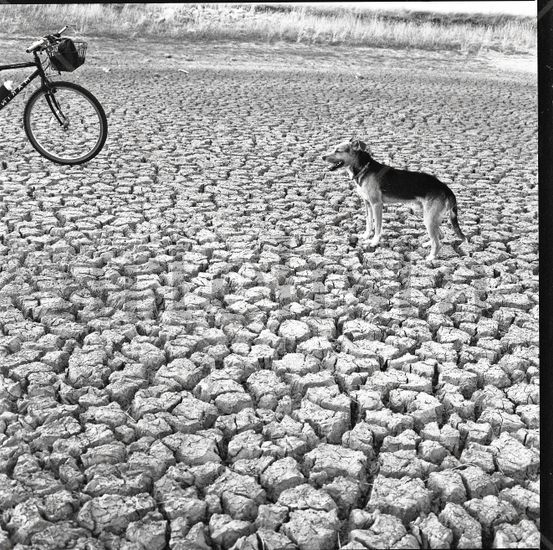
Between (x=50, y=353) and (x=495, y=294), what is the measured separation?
244 cm

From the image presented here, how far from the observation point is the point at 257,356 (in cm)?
345

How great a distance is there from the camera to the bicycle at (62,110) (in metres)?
5.78

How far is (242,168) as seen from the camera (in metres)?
6.55

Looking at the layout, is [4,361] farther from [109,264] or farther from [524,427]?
[524,427]

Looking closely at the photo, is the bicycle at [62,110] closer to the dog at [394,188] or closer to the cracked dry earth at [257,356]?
the cracked dry earth at [257,356]

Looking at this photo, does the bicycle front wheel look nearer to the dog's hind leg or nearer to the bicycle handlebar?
the bicycle handlebar

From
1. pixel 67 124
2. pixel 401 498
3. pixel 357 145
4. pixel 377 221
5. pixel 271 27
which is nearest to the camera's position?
pixel 401 498

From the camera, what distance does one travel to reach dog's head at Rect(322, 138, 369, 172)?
4.59 meters

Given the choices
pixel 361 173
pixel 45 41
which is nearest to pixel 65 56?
pixel 45 41

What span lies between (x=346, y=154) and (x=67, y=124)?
2.75 m

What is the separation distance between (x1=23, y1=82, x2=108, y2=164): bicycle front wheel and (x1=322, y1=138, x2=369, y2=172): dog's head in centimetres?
246

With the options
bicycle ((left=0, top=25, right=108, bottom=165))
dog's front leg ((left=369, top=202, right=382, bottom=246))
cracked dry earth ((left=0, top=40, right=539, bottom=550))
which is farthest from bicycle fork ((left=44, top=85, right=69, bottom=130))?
dog's front leg ((left=369, top=202, right=382, bottom=246))

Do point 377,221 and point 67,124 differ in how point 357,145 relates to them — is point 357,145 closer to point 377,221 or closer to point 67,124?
point 377,221

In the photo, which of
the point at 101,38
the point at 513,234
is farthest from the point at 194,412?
the point at 101,38
